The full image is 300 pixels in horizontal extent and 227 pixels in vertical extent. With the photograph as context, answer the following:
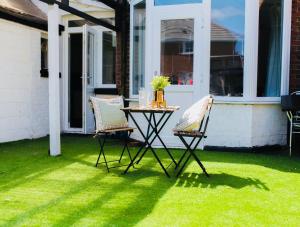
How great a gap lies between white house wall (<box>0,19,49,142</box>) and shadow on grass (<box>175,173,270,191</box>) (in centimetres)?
431

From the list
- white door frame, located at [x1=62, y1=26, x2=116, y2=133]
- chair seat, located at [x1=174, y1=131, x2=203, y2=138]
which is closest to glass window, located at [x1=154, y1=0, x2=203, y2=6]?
white door frame, located at [x1=62, y1=26, x2=116, y2=133]

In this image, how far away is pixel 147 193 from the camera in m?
4.07

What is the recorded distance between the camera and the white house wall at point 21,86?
7660 mm

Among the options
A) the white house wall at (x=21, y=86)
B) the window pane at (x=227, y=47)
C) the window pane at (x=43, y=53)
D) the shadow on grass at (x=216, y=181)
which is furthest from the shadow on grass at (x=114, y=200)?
the window pane at (x=43, y=53)

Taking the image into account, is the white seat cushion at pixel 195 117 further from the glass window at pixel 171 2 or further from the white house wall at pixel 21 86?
the white house wall at pixel 21 86

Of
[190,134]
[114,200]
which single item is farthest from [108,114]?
[114,200]

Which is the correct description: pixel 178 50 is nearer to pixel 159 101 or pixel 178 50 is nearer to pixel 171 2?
pixel 171 2

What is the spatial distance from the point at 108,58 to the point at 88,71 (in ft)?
1.75

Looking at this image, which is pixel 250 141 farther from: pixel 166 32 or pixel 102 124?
pixel 102 124

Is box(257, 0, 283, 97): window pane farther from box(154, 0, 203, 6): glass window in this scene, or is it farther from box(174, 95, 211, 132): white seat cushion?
box(174, 95, 211, 132): white seat cushion

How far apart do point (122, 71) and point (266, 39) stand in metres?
3.02

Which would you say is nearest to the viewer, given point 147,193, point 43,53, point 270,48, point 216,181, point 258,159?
point 147,193

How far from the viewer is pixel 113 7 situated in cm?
820

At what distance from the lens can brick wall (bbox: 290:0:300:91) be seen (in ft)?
23.0
